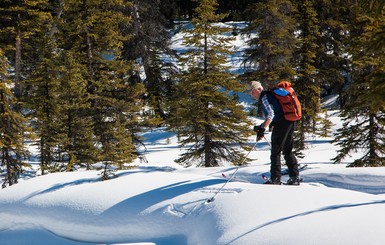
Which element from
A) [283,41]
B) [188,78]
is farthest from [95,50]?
[283,41]

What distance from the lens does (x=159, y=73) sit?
26.7m

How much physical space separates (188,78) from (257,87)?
9.28m

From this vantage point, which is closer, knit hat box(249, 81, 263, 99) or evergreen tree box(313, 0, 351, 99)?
knit hat box(249, 81, 263, 99)

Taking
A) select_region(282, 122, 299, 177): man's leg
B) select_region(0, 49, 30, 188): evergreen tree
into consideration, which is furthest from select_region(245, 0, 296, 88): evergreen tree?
select_region(282, 122, 299, 177): man's leg

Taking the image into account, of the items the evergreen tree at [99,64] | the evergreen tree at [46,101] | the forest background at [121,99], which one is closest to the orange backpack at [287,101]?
the forest background at [121,99]

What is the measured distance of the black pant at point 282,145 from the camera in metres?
7.56

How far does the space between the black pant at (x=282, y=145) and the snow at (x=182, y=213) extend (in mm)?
1089

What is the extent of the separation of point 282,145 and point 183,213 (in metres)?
2.65

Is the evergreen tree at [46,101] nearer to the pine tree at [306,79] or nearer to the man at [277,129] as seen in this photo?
the man at [277,129]

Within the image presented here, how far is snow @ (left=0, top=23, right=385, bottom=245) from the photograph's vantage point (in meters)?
4.75

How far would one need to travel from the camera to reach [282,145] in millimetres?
7594

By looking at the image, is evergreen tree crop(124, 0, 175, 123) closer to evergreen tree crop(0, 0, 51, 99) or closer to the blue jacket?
evergreen tree crop(0, 0, 51, 99)

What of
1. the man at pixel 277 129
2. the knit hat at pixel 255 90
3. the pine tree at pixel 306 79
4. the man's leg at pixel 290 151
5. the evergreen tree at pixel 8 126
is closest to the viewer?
the man at pixel 277 129

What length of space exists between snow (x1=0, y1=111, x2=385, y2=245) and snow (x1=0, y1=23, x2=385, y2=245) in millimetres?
12
